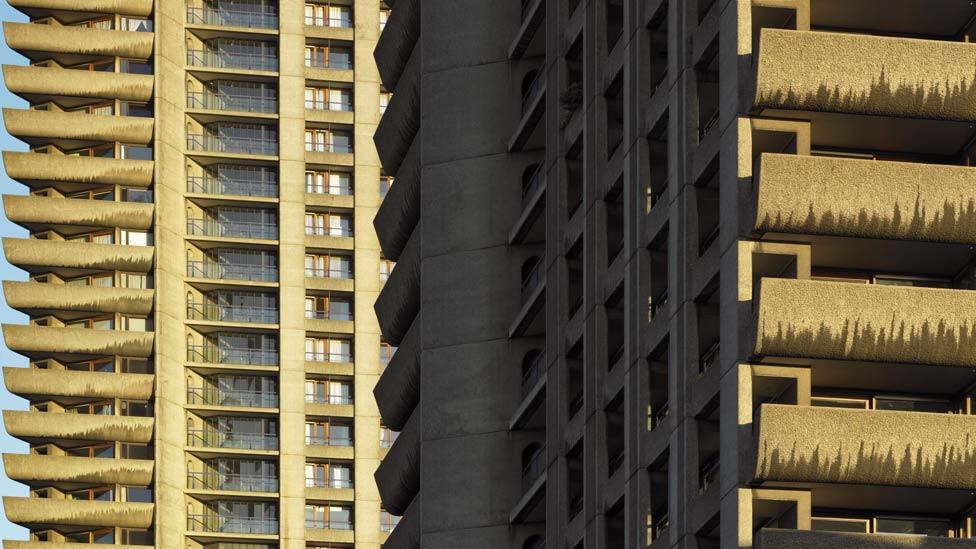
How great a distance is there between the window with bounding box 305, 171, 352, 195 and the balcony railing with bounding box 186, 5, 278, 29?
353 inches

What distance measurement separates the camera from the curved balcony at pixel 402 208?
75688 millimetres

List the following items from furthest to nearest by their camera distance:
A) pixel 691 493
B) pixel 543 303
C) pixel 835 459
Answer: pixel 543 303
pixel 691 493
pixel 835 459

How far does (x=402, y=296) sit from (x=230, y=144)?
55926 millimetres

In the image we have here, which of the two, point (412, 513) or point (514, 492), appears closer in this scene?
point (514, 492)

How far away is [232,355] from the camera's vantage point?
423ft

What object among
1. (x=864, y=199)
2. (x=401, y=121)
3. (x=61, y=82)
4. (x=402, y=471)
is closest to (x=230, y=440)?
(x=61, y=82)

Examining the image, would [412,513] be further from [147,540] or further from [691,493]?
[147,540]

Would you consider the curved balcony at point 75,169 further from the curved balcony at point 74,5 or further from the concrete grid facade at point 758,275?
the concrete grid facade at point 758,275

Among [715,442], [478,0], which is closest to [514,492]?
[478,0]

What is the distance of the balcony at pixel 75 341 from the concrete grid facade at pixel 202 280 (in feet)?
0.39

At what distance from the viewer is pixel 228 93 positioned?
13300 centimetres

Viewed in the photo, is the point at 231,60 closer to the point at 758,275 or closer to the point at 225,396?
the point at 225,396

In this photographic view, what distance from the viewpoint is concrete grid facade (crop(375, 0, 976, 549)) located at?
44.6m

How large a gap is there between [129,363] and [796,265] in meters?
86.5
